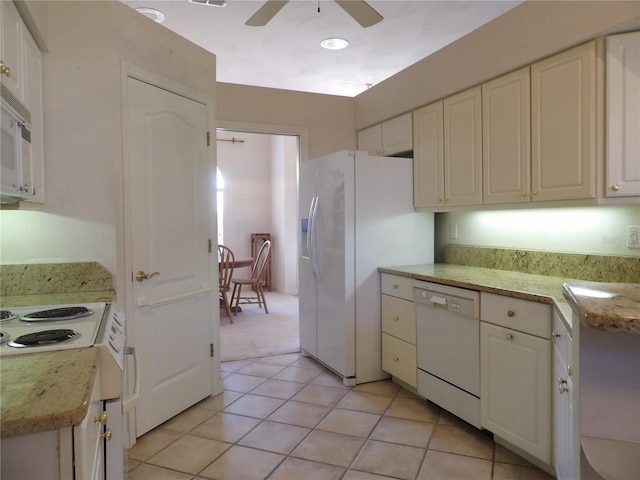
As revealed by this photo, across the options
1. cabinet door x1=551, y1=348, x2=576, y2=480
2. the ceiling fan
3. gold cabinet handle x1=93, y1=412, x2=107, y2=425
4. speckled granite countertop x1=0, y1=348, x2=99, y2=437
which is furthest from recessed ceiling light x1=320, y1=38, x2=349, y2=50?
gold cabinet handle x1=93, y1=412, x2=107, y2=425

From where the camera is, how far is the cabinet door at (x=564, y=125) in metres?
2.01

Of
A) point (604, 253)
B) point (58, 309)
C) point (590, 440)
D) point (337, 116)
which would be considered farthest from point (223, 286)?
point (590, 440)

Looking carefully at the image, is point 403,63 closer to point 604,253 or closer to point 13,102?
point 604,253

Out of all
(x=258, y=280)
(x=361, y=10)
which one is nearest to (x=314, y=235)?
(x=361, y=10)

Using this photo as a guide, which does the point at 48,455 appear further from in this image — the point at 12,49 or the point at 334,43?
the point at 334,43

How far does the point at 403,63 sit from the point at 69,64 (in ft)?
9.85

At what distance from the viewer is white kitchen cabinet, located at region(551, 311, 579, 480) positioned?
1.49 meters

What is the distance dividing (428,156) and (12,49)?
2495mm

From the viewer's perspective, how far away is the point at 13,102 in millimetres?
1518

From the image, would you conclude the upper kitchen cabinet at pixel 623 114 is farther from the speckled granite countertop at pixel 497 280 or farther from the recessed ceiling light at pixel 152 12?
the recessed ceiling light at pixel 152 12

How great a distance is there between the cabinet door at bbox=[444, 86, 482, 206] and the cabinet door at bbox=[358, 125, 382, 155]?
2.64 ft

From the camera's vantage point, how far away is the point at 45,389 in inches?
34.3

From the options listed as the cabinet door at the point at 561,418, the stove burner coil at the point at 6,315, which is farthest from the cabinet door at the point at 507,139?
the stove burner coil at the point at 6,315

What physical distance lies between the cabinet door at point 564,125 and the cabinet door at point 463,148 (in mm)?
403
